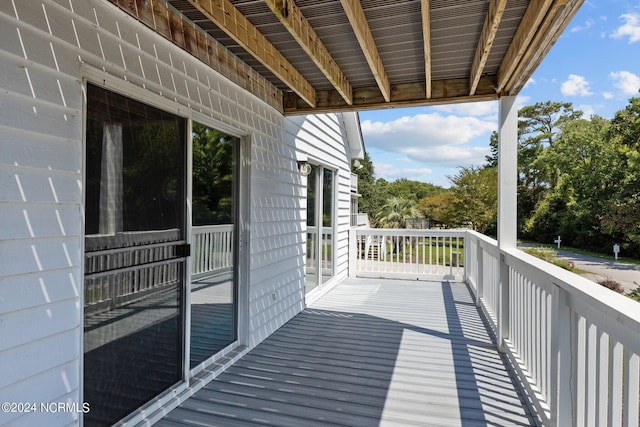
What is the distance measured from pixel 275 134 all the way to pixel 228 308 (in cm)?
203

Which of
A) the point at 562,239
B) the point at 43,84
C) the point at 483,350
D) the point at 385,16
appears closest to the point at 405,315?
the point at 483,350

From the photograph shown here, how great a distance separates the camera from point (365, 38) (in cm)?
291

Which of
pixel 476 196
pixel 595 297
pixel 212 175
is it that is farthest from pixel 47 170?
pixel 476 196

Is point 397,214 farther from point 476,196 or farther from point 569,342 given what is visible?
point 569,342

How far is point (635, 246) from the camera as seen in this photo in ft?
49.4

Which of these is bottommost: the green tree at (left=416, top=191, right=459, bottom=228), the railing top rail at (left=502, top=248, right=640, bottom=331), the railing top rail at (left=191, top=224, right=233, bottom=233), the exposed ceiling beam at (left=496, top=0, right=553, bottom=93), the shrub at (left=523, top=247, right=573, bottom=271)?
the shrub at (left=523, top=247, right=573, bottom=271)

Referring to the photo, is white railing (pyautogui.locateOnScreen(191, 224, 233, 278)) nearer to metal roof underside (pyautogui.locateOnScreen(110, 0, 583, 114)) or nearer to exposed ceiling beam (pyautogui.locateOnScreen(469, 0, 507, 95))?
metal roof underside (pyautogui.locateOnScreen(110, 0, 583, 114))

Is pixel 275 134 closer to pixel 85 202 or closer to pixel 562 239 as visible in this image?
pixel 85 202

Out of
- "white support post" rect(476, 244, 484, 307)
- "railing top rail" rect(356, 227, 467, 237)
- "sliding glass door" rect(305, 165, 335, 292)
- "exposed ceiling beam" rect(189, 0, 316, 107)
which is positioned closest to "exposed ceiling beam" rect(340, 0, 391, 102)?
"exposed ceiling beam" rect(189, 0, 316, 107)

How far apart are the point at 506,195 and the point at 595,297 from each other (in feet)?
7.41

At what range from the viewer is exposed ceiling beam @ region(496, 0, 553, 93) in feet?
7.84

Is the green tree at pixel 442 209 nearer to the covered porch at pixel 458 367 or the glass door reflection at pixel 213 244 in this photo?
the covered porch at pixel 458 367

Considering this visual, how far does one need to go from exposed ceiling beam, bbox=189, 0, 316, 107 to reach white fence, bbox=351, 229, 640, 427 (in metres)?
2.58

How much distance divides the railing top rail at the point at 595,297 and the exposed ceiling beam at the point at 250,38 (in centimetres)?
252
